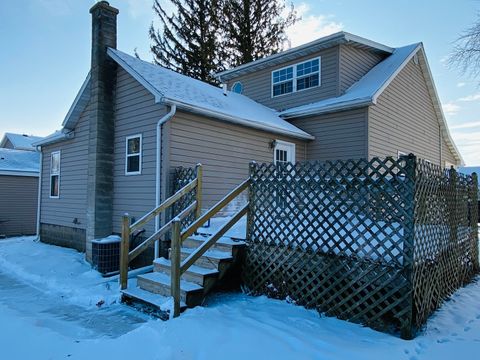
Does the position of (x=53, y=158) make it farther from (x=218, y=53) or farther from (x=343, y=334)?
(x=218, y=53)

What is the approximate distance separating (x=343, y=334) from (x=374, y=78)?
10296mm

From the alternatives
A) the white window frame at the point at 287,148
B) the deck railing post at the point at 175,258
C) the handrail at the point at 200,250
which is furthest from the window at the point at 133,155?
the white window frame at the point at 287,148

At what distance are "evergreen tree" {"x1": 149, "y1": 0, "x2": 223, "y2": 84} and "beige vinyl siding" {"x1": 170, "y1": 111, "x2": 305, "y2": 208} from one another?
51.2ft

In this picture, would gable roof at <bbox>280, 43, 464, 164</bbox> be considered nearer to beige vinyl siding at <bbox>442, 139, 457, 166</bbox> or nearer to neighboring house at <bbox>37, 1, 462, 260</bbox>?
neighboring house at <bbox>37, 1, 462, 260</bbox>

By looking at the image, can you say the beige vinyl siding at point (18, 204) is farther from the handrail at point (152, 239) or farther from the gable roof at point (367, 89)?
the handrail at point (152, 239)

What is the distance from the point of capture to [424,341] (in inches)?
151

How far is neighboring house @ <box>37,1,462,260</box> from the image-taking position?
8234 mm

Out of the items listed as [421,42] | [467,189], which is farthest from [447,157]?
[467,189]

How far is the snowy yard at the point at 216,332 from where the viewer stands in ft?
11.6

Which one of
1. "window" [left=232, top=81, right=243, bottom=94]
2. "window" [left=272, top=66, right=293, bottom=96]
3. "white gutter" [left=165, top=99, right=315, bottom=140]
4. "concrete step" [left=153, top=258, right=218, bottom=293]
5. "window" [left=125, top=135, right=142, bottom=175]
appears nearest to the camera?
"concrete step" [left=153, top=258, right=218, bottom=293]

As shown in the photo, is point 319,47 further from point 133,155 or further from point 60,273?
point 60,273

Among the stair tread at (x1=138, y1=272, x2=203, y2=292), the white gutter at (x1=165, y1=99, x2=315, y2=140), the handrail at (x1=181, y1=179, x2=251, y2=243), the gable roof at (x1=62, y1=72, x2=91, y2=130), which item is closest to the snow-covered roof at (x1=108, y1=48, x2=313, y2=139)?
the white gutter at (x1=165, y1=99, x2=315, y2=140)

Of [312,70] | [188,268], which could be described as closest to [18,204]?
[312,70]

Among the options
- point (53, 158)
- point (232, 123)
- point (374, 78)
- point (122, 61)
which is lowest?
point (53, 158)
